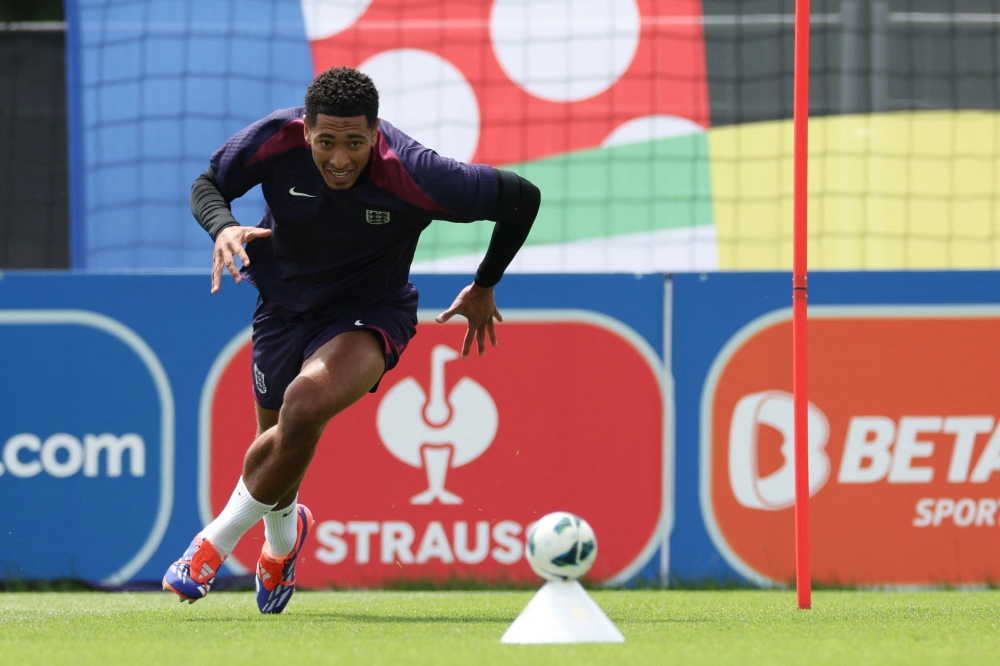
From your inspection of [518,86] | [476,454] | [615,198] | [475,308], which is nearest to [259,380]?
[475,308]

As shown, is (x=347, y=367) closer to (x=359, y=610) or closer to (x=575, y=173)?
(x=359, y=610)

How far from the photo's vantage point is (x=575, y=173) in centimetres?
853

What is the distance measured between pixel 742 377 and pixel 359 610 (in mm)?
2002

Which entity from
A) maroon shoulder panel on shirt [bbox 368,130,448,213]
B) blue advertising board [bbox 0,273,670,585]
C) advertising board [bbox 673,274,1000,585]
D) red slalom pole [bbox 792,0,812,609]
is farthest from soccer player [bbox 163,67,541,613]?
advertising board [bbox 673,274,1000,585]

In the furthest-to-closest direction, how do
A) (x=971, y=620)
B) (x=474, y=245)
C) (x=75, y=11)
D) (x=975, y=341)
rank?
(x=75, y=11), (x=474, y=245), (x=975, y=341), (x=971, y=620)

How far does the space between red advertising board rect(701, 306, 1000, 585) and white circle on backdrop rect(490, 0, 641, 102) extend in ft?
12.1

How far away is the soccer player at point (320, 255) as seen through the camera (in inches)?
152

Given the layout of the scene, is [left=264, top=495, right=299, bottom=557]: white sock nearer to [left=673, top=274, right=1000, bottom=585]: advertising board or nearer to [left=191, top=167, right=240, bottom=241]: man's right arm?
[left=191, top=167, right=240, bottom=241]: man's right arm

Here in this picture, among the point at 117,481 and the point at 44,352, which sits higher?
the point at 44,352

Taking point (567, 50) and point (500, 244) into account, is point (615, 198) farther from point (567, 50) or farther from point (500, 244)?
point (500, 244)

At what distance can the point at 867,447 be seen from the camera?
5.46m

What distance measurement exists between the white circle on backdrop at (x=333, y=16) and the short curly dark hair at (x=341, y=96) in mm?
5362

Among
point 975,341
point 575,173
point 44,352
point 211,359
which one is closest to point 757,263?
point 575,173

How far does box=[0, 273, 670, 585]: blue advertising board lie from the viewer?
5504mm
